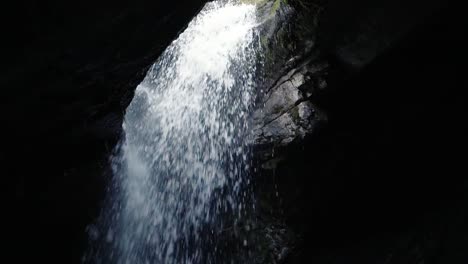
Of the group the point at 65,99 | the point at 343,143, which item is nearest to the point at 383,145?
the point at 343,143

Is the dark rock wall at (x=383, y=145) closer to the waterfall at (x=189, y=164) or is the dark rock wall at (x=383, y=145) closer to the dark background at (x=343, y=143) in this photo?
the dark background at (x=343, y=143)

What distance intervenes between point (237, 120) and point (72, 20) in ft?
11.0

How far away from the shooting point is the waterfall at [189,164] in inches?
223

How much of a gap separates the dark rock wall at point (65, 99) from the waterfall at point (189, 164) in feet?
1.96

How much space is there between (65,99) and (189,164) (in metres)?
2.61

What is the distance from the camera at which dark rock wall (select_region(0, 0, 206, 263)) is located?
3299 millimetres

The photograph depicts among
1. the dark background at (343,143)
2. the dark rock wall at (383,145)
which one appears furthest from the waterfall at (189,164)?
the dark rock wall at (383,145)

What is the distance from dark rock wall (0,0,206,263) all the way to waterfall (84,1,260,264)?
598 millimetres

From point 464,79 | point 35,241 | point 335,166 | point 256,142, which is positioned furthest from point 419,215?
point 35,241

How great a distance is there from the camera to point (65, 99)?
4.26 meters

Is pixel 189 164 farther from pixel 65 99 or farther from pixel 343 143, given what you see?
pixel 343 143

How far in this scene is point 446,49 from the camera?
5441mm

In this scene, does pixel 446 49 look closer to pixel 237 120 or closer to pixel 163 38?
pixel 237 120

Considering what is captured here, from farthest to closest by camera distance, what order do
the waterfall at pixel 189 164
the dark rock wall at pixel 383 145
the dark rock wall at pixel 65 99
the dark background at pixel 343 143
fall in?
the waterfall at pixel 189 164
the dark rock wall at pixel 383 145
the dark background at pixel 343 143
the dark rock wall at pixel 65 99
